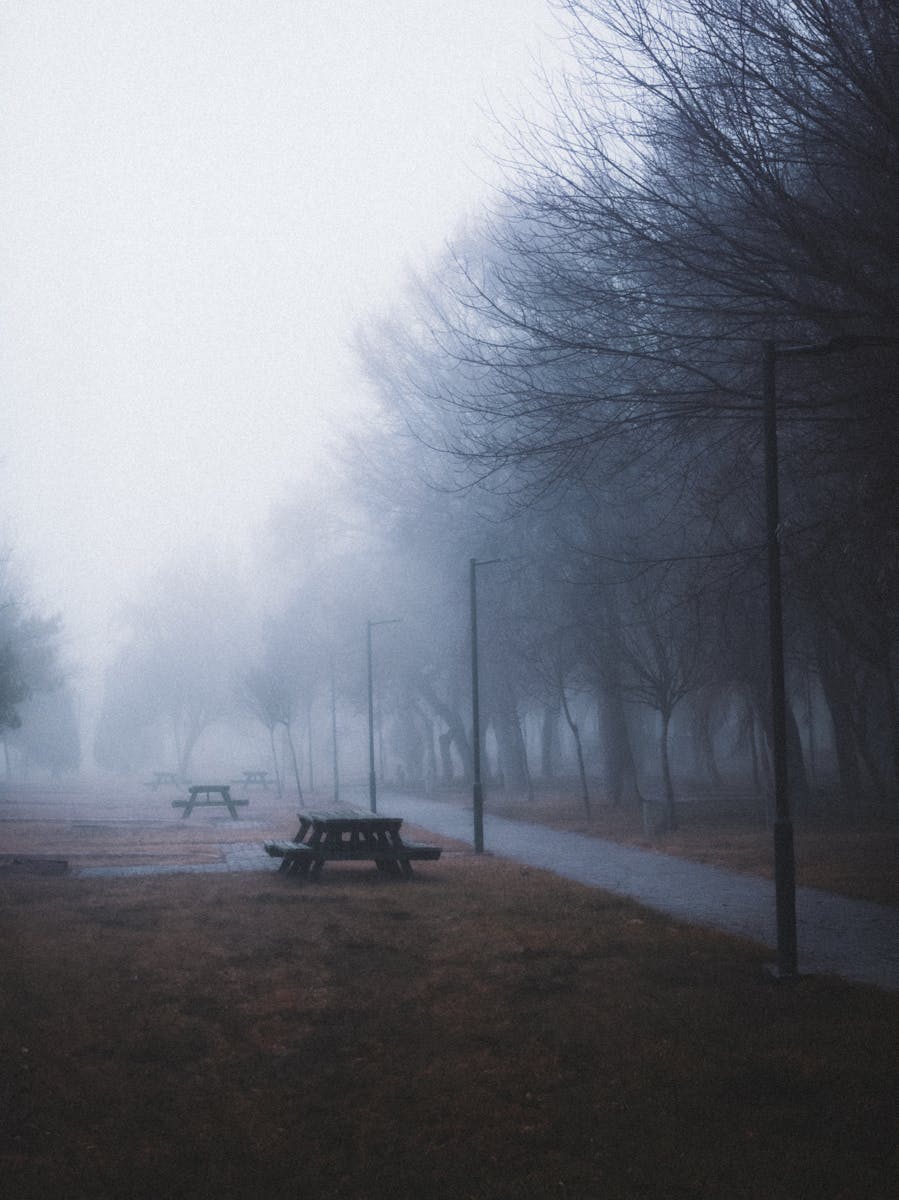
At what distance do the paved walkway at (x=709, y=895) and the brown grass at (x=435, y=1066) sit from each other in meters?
0.74

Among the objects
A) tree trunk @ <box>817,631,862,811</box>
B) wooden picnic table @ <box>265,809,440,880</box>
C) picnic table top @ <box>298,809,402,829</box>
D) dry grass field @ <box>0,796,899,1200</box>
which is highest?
tree trunk @ <box>817,631,862,811</box>

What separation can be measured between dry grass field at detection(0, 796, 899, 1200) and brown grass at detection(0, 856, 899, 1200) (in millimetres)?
20

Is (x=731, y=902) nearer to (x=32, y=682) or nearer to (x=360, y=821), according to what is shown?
(x=360, y=821)

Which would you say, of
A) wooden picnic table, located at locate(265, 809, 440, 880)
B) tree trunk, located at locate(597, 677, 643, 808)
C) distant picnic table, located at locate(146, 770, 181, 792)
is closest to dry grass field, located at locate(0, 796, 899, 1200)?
wooden picnic table, located at locate(265, 809, 440, 880)

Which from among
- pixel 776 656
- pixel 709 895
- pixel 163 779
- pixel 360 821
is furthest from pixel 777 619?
pixel 163 779

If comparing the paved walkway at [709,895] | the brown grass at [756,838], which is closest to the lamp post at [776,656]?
the paved walkway at [709,895]

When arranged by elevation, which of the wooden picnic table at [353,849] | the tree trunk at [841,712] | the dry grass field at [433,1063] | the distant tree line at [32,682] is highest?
the distant tree line at [32,682]

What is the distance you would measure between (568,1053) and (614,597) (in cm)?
2116

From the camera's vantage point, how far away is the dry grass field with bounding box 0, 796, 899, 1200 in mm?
5496

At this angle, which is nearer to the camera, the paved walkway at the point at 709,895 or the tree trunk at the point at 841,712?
the paved walkway at the point at 709,895

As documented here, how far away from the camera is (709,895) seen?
14.6 metres

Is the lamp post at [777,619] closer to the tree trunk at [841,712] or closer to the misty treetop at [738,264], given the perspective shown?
the misty treetop at [738,264]

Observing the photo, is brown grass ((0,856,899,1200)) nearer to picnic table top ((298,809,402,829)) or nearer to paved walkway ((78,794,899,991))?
paved walkway ((78,794,899,991))

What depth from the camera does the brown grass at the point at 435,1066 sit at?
550cm
